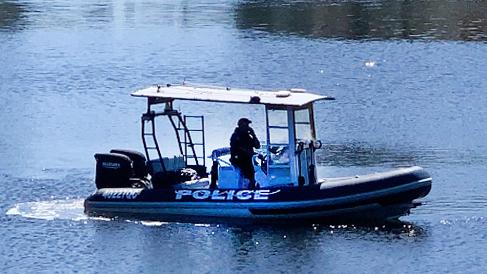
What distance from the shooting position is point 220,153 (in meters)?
27.0

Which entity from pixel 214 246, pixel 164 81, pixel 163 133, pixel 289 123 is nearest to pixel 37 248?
pixel 214 246

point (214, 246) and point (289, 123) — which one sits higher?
point (289, 123)

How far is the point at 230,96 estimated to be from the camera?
25859mm

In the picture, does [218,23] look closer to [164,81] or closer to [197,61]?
[197,61]

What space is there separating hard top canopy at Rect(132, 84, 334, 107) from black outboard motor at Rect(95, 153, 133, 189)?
1461 mm

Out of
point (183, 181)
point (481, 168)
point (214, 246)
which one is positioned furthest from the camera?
point (481, 168)

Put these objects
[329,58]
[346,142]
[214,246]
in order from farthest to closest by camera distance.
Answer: [329,58], [346,142], [214,246]

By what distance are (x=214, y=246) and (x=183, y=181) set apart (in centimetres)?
281

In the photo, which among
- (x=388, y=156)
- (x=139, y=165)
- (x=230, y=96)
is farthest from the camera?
(x=388, y=156)

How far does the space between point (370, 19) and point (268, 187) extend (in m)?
46.5

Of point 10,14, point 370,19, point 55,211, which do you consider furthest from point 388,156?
point 10,14

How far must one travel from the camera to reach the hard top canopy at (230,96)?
25.4 m

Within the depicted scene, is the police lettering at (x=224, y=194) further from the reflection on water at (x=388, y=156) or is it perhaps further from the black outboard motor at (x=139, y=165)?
the reflection on water at (x=388, y=156)

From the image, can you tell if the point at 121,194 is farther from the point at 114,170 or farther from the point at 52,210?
the point at 52,210
